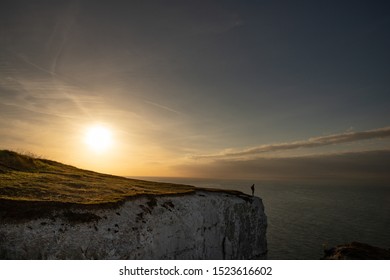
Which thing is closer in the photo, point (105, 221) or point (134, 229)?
point (105, 221)

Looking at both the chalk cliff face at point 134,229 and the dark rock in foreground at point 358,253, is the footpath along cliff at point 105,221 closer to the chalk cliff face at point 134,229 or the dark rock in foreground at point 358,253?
the chalk cliff face at point 134,229

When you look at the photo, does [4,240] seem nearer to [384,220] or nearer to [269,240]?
[269,240]

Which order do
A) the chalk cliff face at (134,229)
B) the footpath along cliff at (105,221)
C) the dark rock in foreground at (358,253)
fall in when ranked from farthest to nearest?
the dark rock in foreground at (358,253), the footpath along cliff at (105,221), the chalk cliff face at (134,229)

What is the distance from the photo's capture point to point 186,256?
104ft

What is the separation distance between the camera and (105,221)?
76.7ft

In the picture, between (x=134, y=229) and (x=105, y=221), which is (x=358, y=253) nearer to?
(x=134, y=229)

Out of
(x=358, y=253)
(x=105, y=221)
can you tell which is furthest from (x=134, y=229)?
(x=358, y=253)

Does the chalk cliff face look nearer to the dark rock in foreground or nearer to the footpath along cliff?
the footpath along cliff

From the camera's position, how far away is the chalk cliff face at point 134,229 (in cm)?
1952

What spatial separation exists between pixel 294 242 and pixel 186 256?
41320 mm

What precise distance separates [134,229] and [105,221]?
2.84 meters

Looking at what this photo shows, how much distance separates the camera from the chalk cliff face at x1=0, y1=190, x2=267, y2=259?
1952 cm

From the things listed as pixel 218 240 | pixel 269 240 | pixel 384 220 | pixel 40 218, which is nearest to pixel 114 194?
pixel 40 218

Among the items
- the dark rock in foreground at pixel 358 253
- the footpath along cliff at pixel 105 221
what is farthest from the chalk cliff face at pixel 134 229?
the dark rock in foreground at pixel 358 253
